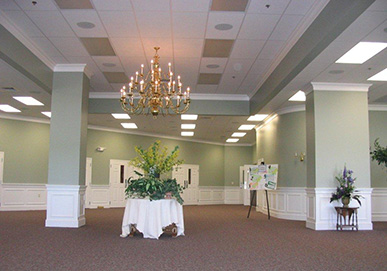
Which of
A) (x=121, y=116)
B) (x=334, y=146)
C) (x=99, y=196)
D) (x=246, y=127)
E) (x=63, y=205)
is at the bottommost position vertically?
(x=99, y=196)

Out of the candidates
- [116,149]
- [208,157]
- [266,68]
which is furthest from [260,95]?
[208,157]

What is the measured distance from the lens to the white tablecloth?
8023 mm

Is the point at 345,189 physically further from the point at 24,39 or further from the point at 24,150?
the point at 24,150

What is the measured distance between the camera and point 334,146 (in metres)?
10.0

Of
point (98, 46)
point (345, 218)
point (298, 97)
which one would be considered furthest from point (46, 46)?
point (345, 218)

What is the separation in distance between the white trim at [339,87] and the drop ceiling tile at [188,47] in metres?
2.94

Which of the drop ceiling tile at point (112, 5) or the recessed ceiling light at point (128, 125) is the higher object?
the drop ceiling tile at point (112, 5)

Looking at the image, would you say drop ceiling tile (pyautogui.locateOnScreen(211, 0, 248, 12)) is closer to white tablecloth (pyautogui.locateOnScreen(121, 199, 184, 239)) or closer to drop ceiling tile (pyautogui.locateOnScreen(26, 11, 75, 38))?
drop ceiling tile (pyautogui.locateOnScreen(26, 11, 75, 38))

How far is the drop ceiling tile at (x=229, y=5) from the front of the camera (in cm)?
681

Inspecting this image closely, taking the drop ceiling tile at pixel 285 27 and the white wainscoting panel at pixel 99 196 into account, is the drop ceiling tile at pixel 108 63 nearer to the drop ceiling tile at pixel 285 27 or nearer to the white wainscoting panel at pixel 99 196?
the drop ceiling tile at pixel 285 27

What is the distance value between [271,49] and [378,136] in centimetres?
584

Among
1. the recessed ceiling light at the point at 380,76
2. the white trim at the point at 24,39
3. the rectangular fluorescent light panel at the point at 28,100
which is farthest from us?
the rectangular fluorescent light panel at the point at 28,100

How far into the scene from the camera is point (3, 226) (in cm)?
1004

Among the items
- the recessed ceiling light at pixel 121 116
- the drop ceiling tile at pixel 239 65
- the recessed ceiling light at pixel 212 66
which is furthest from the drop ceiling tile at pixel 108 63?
the recessed ceiling light at pixel 121 116
